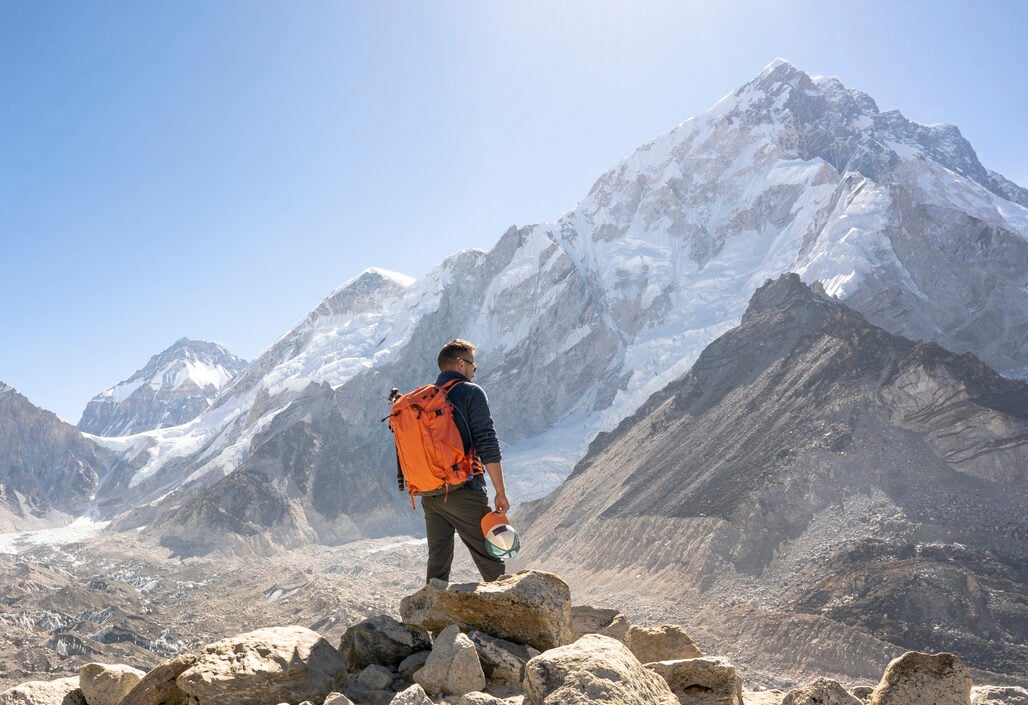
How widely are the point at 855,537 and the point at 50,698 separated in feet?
119

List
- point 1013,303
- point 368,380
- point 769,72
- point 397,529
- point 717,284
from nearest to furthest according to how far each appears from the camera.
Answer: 1. point 1013,303
2. point 397,529
3. point 717,284
4. point 368,380
5. point 769,72

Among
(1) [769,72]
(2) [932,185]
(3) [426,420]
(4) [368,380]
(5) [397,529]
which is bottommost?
(5) [397,529]

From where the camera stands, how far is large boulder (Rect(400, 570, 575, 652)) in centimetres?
464

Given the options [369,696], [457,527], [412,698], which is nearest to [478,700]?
[412,698]

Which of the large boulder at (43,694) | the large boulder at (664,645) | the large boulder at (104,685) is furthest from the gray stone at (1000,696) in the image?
the large boulder at (43,694)

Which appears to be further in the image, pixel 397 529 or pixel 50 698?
pixel 397 529

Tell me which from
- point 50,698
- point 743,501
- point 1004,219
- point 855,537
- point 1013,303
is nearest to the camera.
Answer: point 50,698

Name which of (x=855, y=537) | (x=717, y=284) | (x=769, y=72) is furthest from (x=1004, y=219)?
(x=855, y=537)

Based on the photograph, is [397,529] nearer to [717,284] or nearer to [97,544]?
[97,544]

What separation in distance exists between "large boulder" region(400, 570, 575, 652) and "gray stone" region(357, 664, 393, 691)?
22.0 inches

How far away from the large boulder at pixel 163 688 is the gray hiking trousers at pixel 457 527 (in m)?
1.77

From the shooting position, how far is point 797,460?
135 ft

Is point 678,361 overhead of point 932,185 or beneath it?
beneath

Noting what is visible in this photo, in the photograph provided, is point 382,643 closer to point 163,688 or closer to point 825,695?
point 163,688
